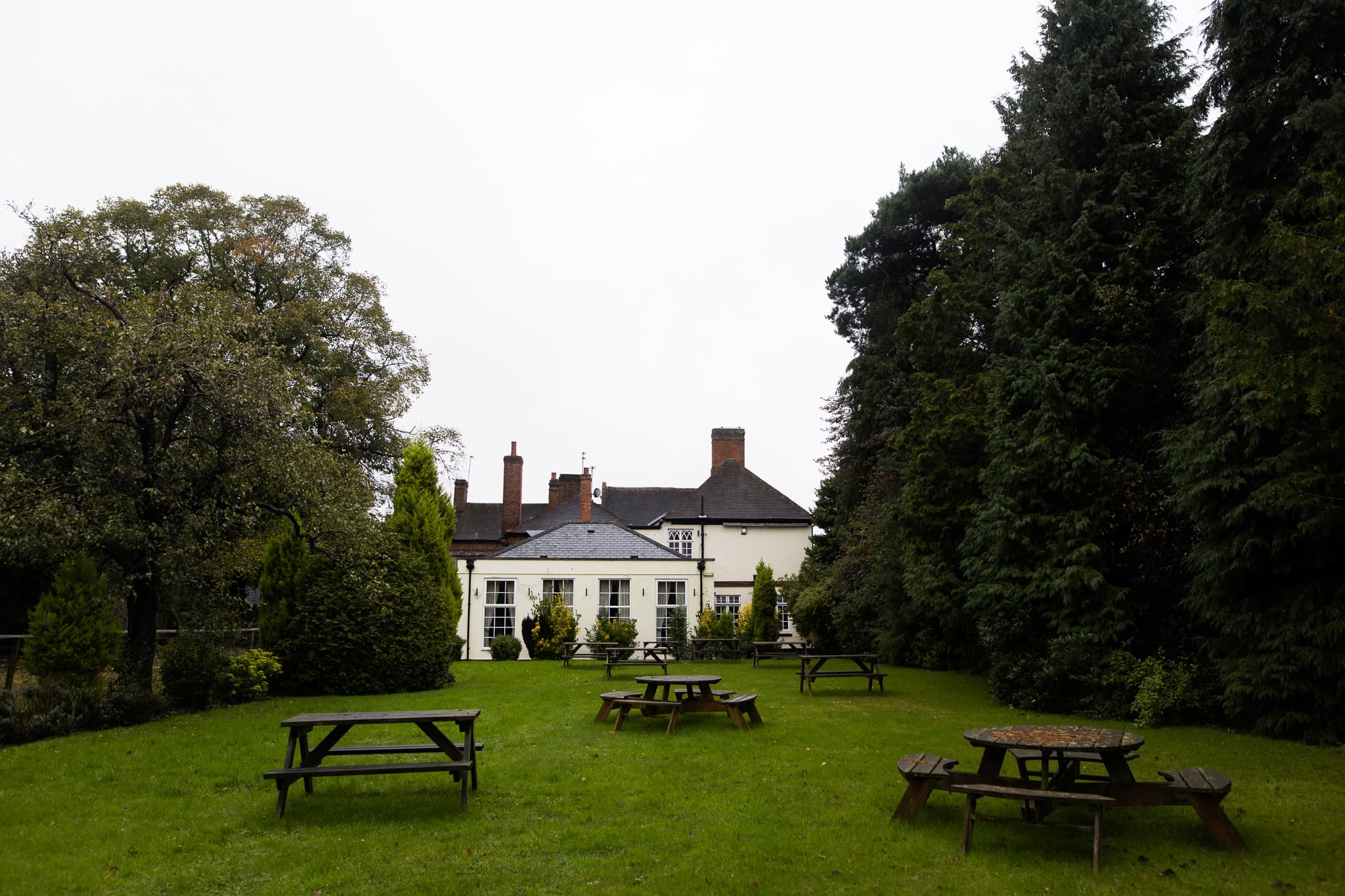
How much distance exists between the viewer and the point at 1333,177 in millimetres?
9062

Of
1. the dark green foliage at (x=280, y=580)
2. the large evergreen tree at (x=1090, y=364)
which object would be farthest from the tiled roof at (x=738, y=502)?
the dark green foliage at (x=280, y=580)

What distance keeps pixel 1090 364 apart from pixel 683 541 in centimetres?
2532

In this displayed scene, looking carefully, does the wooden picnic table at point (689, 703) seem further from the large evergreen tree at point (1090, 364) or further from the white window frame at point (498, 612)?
the white window frame at point (498, 612)

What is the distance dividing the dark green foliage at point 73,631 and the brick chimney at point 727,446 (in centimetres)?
2988

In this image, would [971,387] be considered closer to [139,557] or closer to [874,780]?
[874,780]

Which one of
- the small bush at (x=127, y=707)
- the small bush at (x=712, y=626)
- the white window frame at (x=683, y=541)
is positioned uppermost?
the white window frame at (x=683, y=541)

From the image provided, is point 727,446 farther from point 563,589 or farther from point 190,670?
point 190,670

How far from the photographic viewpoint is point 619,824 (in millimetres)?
6996

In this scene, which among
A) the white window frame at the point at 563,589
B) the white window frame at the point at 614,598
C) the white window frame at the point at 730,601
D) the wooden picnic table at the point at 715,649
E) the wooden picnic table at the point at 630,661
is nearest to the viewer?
the wooden picnic table at the point at 630,661

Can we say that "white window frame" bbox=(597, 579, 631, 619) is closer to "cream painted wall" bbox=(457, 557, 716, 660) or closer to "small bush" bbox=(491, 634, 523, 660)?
"cream painted wall" bbox=(457, 557, 716, 660)

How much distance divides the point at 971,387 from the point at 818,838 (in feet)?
45.6

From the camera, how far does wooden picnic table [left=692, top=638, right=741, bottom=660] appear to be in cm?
2511

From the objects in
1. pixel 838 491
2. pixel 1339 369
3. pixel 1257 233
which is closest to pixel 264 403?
pixel 1339 369

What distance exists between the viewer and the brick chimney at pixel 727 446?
40906 mm
